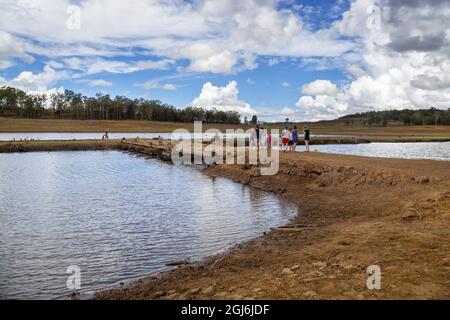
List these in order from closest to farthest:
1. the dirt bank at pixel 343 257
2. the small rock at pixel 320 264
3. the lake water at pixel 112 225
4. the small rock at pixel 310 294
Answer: the small rock at pixel 310 294
the dirt bank at pixel 343 257
the small rock at pixel 320 264
the lake water at pixel 112 225

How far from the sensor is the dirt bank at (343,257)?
6.48 metres

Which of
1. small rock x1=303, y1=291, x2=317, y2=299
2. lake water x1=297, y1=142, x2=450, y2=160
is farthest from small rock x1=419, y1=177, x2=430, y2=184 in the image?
lake water x1=297, y1=142, x2=450, y2=160

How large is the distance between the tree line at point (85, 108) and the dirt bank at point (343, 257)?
5540 inches

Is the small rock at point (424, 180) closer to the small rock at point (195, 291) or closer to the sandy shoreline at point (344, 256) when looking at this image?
the sandy shoreline at point (344, 256)

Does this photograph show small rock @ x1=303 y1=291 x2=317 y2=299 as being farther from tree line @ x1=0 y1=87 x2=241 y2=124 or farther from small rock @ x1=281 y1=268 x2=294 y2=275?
tree line @ x1=0 y1=87 x2=241 y2=124

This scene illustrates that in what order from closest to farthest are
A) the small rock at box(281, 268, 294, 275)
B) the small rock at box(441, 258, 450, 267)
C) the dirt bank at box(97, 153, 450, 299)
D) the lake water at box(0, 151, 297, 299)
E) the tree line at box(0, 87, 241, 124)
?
1. the dirt bank at box(97, 153, 450, 299)
2. the small rock at box(441, 258, 450, 267)
3. the small rock at box(281, 268, 294, 275)
4. the lake water at box(0, 151, 297, 299)
5. the tree line at box(0, 87, 241, 124)

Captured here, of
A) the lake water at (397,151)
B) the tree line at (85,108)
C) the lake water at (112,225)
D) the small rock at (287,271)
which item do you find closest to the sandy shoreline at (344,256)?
the small rock at (287,271)

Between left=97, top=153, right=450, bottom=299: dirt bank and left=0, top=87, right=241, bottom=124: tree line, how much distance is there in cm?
14073

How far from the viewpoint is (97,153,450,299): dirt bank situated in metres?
6.48

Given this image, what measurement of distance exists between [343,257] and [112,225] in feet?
27.8

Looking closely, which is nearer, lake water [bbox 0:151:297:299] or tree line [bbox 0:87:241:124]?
lake water [bbox 0:151:297:299]

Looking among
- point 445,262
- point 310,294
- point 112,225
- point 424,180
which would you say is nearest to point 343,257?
point 445,262

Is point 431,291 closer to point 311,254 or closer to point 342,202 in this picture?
point 311,254
